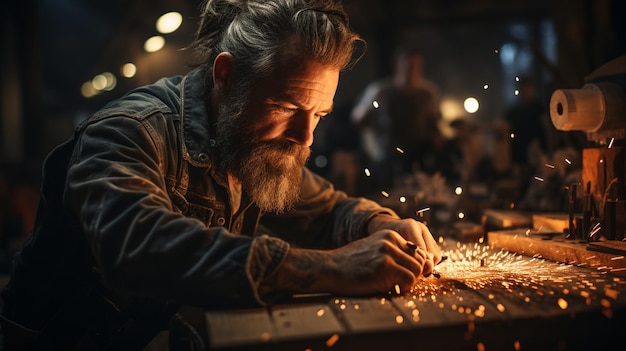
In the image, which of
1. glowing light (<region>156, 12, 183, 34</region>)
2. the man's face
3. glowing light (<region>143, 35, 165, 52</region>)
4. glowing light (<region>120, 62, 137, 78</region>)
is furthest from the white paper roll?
glowing light (<region>120, 62, 137, 78</region>)

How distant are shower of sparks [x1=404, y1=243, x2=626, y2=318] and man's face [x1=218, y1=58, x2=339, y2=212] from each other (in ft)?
3.12

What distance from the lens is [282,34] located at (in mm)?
2969

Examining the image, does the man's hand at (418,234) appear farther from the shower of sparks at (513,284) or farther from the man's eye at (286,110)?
the man's eye at (286,110)

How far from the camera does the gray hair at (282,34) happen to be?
2.93 metres

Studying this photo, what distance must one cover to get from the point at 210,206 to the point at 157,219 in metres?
0.85

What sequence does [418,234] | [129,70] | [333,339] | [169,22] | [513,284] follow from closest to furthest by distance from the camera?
[333,339]
[513,284]
[418,234]
[169,22]
[129,70]

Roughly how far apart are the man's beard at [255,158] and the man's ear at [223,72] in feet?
0.29

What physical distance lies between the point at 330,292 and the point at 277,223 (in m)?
1.41

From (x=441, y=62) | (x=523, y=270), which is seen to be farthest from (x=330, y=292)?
(x=441, y=62)

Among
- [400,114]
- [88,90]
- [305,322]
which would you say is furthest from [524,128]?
[88,90]

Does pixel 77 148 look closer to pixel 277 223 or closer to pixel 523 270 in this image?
pixel 277 223

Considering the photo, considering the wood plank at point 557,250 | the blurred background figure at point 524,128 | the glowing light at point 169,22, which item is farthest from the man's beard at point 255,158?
the blurred background figure at point 524,128

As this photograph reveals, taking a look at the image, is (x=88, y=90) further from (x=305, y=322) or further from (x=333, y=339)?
(x=333, y=339)

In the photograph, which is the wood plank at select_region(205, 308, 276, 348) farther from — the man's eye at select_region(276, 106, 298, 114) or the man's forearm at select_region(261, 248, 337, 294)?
the man's eye at select_region(276, 106, 298, 114)
